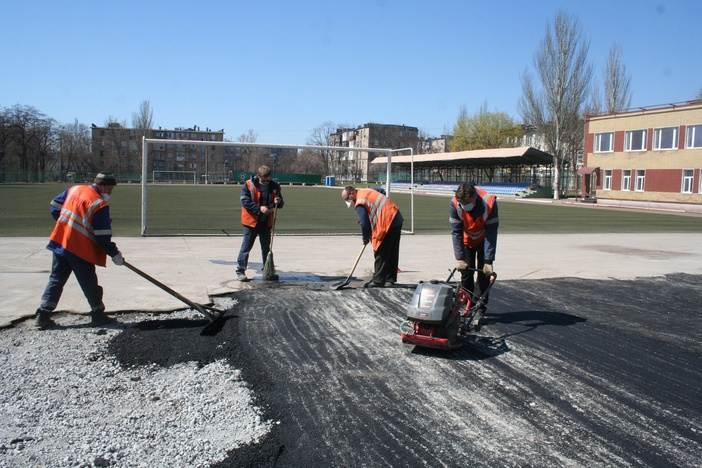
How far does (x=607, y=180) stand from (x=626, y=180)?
2.01 m

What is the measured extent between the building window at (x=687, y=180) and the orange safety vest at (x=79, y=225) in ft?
137

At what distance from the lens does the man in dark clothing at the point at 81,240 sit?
5699 mm

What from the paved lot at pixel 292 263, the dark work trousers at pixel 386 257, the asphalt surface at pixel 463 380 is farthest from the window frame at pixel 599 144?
the dark work trousers at pixel 386 257

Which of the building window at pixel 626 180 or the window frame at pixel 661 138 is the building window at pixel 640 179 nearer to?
the building window at pixel 626 180

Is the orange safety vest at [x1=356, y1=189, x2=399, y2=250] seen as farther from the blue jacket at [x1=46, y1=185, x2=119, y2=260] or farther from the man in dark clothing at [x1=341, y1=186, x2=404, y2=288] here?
the blue jacket at [x1=46, y1=185, x2=119, y2=260]

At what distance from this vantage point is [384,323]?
6.33 meters

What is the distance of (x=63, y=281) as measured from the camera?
596cm

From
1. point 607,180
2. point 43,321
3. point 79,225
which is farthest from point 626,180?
point 43,321

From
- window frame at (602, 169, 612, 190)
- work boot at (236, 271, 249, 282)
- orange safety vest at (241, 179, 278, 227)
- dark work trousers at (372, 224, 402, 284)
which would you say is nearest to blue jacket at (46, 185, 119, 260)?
work boot at (236, 271, 249, 282)

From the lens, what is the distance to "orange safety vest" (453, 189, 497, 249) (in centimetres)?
643

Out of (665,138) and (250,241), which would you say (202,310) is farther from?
(665,138)

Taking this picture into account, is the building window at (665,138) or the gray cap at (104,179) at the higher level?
the building window at (665,138)

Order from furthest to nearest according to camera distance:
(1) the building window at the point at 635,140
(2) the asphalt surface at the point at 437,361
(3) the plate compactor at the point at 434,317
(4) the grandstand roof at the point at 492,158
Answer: (4) the grandstand roof at the point at 492,158 → (1) the building window at the point at 635,140 → (3) the plate compactor at the point at 434,317 → (2) the asphalt surface at the point at 437,361

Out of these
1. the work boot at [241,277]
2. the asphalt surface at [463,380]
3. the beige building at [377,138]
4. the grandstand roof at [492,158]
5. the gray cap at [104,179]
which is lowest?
the asphalt surface at [463,380]
